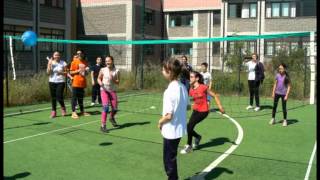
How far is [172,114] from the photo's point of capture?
19.2 ft

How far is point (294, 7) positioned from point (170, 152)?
37.6 m

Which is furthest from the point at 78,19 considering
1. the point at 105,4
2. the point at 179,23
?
the point at 179,23

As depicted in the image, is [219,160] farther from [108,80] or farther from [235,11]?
[235,11]

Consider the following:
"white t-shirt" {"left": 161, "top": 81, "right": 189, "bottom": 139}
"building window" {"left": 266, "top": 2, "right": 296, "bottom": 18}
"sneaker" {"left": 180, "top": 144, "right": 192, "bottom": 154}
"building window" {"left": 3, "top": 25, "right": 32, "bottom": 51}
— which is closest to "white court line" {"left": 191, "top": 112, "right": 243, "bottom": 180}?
"sneaker" {"left": 180, "top": 144, "right": 192, "bottom": 154}

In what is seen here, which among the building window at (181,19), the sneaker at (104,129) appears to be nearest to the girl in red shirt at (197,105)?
the sneaker at (104,129)

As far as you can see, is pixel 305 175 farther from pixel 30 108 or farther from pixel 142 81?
pixel 142 81

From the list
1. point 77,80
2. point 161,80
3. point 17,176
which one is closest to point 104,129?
point 77,80

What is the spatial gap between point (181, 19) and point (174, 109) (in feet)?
137

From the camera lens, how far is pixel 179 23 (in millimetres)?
47094

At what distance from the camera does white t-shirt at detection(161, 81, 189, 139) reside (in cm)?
584

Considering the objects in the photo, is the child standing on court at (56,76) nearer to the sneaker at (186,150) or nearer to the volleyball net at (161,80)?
the volleyball net at (161,80)

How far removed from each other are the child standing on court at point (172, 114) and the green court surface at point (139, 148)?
35.9 inches

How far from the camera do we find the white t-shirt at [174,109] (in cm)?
584

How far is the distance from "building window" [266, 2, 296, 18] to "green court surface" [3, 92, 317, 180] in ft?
95.5
